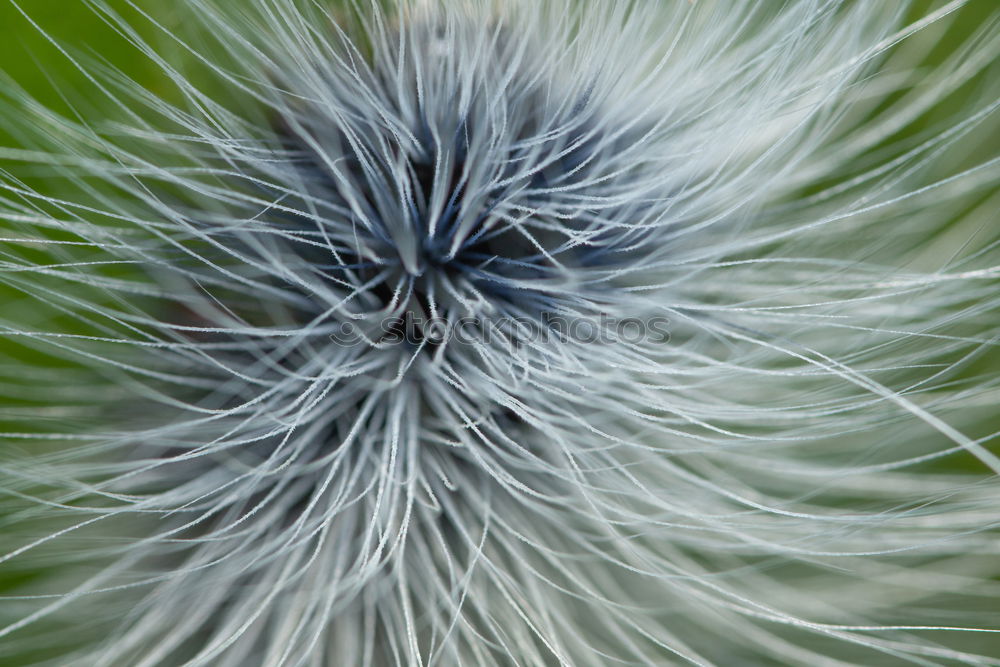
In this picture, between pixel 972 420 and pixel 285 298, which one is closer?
pixel 285 298

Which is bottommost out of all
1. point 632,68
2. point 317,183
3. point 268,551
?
point 268,551

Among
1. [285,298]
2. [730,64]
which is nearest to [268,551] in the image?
[285,298]

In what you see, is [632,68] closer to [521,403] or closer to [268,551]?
[521,403]

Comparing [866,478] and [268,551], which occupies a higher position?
[866,478]

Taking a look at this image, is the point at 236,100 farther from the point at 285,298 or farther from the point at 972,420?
the point at 972,420

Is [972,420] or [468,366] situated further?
[972,420]

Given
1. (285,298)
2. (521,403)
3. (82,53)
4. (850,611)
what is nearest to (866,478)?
(850,611)
